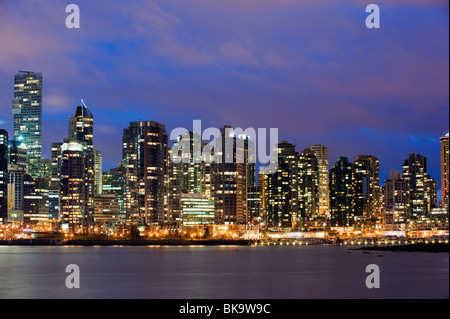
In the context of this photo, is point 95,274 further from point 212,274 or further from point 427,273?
point 427,273

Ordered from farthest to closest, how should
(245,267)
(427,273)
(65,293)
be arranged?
(245,267), (427,273), (65,293)

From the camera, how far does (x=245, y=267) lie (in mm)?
116250

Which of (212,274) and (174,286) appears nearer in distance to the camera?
A: (174,286)
